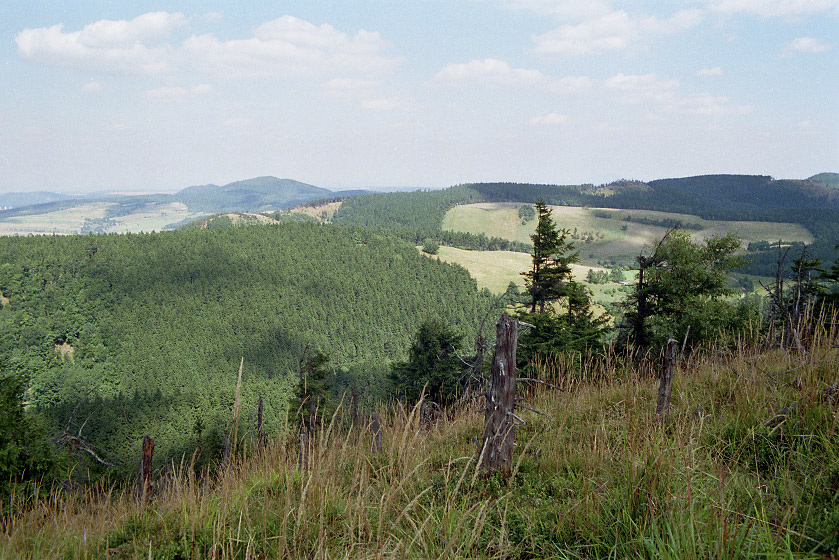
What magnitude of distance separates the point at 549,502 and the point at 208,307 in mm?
152063

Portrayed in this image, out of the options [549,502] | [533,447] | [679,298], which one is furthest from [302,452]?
[679,298]

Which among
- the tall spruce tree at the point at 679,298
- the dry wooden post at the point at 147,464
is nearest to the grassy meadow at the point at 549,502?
the dry wooden post at the point at 147,464

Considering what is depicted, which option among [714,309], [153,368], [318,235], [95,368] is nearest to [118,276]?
[95,368]

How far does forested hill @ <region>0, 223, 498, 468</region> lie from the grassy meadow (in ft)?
267

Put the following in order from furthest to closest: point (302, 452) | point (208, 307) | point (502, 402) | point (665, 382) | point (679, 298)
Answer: point (208, 307) → point (679, 298) → point (665, 382) → point (502, 402) → point (302, 452)

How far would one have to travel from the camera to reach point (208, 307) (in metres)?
138

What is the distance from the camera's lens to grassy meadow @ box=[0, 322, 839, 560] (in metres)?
1.95

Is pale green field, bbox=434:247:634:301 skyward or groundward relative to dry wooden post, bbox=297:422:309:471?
groundward

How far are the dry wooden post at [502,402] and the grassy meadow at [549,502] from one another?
0.45 ft

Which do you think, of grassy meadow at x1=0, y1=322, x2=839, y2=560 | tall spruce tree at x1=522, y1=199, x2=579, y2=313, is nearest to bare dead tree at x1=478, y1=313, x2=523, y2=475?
grassy meadow at x1=0, y1=322, x2=839, y2=560

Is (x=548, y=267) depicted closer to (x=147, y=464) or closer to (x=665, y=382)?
(x=665, y=382)

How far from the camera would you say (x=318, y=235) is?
630ft

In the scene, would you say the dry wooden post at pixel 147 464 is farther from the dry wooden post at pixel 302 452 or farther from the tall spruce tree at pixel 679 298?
→ the tall spruce tree at pixel 679 298

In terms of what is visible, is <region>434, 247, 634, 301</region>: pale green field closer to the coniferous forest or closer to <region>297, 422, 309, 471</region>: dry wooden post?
the coniferous forest
